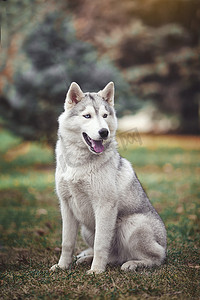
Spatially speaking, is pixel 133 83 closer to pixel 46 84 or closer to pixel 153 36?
pixel 153 36

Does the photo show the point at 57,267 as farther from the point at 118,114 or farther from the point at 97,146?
the point at 118,114

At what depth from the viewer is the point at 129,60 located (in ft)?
64.5

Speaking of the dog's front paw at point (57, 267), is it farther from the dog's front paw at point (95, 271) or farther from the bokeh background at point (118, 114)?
the dog's front paw at point (95, 271)

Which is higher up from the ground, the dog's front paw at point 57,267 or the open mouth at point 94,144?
the open mouth at point 94,144

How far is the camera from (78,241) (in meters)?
5.09

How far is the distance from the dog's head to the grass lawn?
4.34ft

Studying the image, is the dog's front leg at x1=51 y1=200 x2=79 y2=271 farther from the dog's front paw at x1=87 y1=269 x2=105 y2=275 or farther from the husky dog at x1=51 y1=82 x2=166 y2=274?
the dog's front paw at x1=87 y1=269 x2=105 y2=275

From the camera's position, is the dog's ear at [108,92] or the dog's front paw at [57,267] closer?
the dog's front paw at [57,267]

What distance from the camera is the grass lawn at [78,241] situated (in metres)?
3.07

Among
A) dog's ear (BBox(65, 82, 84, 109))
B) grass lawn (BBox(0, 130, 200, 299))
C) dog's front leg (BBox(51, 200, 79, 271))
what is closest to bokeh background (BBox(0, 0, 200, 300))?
grass lawn (BBox(0, 130, 200, 299))

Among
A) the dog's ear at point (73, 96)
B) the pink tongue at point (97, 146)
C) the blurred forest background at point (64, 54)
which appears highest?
the blurred forest background at point (64, 54)

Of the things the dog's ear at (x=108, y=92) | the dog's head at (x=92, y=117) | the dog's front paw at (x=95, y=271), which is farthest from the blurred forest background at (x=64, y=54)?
the dog's front paw at (x=95, y=271)

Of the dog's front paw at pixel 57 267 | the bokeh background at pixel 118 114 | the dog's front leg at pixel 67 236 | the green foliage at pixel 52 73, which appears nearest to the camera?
the bokeh background at pixel 118 114

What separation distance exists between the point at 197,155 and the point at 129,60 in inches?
346
